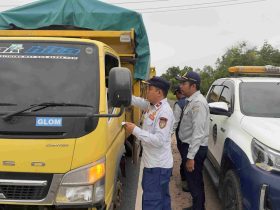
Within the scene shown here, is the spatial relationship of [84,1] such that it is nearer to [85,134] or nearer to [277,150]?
[85,134]

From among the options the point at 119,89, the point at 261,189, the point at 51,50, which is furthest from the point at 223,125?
the point at 51,50

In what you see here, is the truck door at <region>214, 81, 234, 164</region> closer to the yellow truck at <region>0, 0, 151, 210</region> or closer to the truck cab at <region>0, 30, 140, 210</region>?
the yellow truck at <region>0, 0, 151, 210</region>

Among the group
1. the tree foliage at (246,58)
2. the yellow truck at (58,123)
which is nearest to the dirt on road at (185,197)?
the yellow truck at (58,123)

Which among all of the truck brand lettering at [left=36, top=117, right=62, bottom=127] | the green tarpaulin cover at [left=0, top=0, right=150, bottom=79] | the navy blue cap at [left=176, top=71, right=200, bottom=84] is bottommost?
the truck brand lettering at [left=36, top=117, right=62, bottom=127]

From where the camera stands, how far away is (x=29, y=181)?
3.16m

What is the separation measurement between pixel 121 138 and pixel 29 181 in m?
1.64

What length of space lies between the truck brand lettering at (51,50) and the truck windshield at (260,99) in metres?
2.36

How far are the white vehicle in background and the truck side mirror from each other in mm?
1477

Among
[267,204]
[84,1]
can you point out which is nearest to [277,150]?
[267,204]

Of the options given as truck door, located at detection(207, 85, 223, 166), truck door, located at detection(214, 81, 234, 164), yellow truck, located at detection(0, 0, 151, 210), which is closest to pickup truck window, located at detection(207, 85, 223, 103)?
truck door, located at detection(207, 85, 223, 166)

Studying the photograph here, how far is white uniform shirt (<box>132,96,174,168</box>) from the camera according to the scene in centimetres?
405

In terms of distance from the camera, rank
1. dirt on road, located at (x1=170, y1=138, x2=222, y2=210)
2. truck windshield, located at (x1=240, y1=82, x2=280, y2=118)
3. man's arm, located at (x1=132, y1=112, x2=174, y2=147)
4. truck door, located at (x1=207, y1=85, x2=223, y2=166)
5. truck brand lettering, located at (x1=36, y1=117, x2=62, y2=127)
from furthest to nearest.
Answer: truck door, located at (x1=207, y1=85, x2=223, y2=166) → dirt on road, located at (x1=170, y1=138, x2=222, y2=210) → truck windshield, located at (x1=240, y1=82, x2=280, y2=118) → man's arm, located at (x1=132, y1=112, x2=174, y2=147) → truck brand lettering, located at (x1=36, y1=117, x2=62, y2=127)

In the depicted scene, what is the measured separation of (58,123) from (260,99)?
3087 mm

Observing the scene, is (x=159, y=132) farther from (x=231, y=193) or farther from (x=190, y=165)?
(x=231, y=193)
